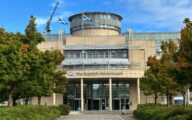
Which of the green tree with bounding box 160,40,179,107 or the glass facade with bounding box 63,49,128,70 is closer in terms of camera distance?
the green tree with bounding box 160,40,179,107

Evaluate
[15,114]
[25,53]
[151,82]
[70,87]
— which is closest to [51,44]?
[70,87]

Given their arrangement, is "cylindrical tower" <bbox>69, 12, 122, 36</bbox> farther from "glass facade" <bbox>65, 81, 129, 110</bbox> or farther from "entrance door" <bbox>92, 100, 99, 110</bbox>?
"entrance door" <bbox>92, 100, 99, 110</bbox>

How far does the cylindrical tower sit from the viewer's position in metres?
97.2

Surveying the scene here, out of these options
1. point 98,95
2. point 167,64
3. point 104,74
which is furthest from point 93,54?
point 167,64

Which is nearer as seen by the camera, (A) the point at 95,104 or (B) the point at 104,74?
(B) the point at 104,74

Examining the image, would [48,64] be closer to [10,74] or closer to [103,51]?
[10,74]

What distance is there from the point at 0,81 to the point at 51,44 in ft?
209

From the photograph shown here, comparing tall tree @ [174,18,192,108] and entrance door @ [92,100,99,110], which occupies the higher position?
tall tree @ [174,18,192,108]

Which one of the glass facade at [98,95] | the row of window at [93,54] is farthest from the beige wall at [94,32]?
the glass facade at [98,95]

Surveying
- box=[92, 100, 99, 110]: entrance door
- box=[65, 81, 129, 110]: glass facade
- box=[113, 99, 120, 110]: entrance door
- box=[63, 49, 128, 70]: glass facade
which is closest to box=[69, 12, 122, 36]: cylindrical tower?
box=[63, 49, 128, 70]: glass facade

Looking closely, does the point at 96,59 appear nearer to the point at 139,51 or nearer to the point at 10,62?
the point at 139,51

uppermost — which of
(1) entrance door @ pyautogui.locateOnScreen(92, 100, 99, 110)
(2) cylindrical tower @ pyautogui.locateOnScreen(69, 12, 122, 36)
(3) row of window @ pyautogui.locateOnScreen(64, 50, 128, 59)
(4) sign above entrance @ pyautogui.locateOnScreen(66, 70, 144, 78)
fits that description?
(2) cylindrical tower @ pyautogui.locateOnScreen(69, 12, 122, 36)

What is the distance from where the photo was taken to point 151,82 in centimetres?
4134

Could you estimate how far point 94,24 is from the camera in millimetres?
97500
